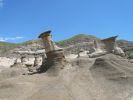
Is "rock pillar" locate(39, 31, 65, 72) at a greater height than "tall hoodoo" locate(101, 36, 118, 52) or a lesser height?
lesser

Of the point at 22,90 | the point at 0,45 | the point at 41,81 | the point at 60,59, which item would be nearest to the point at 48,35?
the point at 60,59

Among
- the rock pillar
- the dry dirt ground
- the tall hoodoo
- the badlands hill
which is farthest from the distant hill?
the badlands hill

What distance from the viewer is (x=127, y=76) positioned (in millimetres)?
16656

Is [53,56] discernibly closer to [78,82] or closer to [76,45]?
[78,82]

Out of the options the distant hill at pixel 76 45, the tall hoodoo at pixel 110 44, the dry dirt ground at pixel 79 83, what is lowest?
the dry dirt ground at pixel 79 83

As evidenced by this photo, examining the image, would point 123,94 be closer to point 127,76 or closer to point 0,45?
point 127,76

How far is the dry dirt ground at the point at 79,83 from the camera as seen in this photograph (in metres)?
14.5

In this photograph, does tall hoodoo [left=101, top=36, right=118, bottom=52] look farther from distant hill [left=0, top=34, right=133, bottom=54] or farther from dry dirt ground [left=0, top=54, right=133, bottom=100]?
distant hill [left=0, top=34, right=133, bottom=54]

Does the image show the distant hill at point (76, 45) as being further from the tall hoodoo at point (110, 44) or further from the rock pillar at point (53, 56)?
the rock pillar at point (53, 56)

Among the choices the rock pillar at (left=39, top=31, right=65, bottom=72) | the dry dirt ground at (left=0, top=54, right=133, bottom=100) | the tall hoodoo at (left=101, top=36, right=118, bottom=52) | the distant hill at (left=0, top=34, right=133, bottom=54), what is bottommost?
the dry dirt ground at (left=0, top=54, right=133, bottom=100)

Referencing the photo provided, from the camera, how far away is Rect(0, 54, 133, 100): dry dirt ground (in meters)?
14.5

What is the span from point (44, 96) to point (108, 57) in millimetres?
6254

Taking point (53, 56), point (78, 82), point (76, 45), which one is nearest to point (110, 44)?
point (53, 56)

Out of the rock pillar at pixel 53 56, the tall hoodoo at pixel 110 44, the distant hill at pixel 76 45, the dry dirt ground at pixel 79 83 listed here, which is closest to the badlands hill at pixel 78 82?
the dry dirt ground at pixel 79 83
